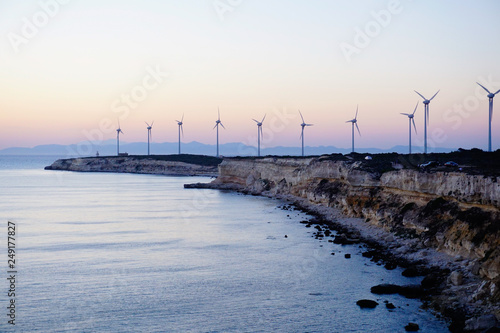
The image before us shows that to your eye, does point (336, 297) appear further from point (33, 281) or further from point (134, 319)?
point (33, 281)

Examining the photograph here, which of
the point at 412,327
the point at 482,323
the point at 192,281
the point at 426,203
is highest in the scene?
the point at 426,203

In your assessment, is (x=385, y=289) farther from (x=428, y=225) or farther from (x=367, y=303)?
(x=428, y=225)

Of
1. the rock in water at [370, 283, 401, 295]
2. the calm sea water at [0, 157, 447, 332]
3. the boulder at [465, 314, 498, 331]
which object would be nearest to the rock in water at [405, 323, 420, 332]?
the calm sea water at [0, 157, 447, 332]

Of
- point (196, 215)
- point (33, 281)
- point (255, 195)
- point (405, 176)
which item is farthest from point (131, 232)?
point (255, 195)

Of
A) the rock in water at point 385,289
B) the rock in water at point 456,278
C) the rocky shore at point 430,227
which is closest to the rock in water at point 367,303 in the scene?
the rock in water at point 385,289

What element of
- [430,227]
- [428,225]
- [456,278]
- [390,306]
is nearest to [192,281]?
[390,306]

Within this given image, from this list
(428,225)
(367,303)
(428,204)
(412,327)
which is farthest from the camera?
(428,204)

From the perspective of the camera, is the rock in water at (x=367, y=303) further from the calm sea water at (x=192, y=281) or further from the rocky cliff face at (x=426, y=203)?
the rocky cliff face at (x=426, y=203)

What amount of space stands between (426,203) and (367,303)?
717 inches

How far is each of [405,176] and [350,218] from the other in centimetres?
953

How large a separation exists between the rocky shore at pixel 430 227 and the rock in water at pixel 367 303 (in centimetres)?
222

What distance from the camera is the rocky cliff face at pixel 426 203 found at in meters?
28.3

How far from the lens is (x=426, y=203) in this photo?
1569 inches

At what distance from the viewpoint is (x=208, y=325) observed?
2164 cm
